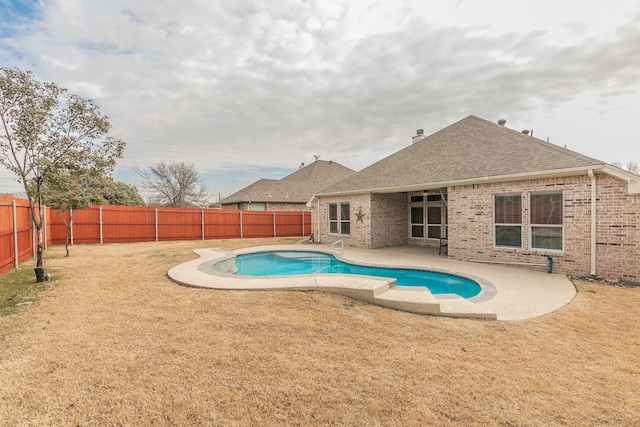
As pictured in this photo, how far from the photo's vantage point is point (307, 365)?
132 inches

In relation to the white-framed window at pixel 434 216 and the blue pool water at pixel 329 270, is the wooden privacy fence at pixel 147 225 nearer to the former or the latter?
the blue pool water at pixel 329 270

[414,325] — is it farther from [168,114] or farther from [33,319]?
[168,114]

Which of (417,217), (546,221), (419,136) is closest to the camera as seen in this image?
(546,221)

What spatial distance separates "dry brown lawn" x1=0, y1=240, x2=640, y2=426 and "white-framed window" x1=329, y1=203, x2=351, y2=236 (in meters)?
9.90

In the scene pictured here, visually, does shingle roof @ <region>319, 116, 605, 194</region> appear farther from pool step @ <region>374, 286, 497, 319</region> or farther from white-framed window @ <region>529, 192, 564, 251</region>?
pool step @ <region>374, 286, 497, 319</region>

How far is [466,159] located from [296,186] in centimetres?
2026

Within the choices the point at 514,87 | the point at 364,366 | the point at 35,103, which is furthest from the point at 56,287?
the point at 514,87

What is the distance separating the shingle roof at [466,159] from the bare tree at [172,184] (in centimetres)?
2472

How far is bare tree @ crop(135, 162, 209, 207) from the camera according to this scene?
33.7 metres

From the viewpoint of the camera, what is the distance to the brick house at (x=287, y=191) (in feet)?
90.1

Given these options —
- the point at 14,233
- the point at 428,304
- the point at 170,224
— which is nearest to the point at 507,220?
the point at 428,304

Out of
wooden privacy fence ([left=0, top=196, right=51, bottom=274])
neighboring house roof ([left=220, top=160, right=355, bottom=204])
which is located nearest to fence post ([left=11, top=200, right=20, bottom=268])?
wooden privacy fence ([left=0, top=196, right=51, bottom=274])

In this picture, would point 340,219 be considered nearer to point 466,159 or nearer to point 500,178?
point 466,159

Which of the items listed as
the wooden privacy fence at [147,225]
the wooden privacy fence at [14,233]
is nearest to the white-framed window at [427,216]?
the wooden privacy fence at [147,225]
